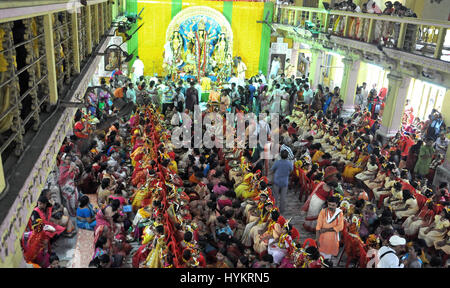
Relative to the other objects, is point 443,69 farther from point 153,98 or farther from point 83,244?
point 153,98

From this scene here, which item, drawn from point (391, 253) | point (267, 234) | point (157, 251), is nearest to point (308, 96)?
point (267, 234)

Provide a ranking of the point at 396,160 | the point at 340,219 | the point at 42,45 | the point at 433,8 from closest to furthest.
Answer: the point at 42,45, the point at 340,219, the point at 396,160, the point at 433,8

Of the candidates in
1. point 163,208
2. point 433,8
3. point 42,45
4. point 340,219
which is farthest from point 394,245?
point 433,8

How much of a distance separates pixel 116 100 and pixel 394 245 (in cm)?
620

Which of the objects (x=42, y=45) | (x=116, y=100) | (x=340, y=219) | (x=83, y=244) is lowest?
(x=83, y=244)

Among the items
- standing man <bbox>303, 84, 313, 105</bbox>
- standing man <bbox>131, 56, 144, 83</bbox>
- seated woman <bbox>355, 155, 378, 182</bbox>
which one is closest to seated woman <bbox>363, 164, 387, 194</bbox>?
seated woman <bbox>355, 155, 378, 182</bbox>

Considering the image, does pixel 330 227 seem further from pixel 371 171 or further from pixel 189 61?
pixel 189 61

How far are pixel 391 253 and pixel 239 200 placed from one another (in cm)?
293

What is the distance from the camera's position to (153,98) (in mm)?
14109

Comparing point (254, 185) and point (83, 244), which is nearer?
point (83, 244)

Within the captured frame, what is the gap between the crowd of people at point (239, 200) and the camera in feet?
19.3

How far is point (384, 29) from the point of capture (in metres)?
11.5

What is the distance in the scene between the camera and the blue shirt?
27.5 feet

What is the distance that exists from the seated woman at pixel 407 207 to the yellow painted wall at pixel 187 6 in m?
13.7
